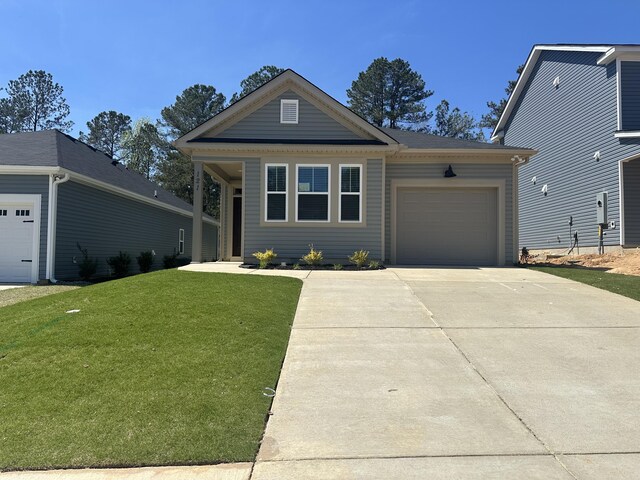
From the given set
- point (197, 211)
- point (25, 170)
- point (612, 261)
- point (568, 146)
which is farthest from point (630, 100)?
point (25, 170)

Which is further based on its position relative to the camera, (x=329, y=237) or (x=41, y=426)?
(x=329, y=237)

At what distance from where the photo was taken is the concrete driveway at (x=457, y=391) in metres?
3.24

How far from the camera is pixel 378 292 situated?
873 cm

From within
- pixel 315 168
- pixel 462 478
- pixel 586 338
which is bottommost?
pixel 462 478

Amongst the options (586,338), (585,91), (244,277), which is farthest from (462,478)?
(585,91)

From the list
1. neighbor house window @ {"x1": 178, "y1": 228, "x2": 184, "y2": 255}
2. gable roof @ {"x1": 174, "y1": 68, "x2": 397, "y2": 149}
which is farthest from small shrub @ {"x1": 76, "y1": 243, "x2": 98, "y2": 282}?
neighbor house window @ {"x1": 178, "y1": 228, "x2": 184, "y2": 255}

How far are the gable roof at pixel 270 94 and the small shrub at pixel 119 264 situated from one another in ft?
17.3

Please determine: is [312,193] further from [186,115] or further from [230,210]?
[186,115]

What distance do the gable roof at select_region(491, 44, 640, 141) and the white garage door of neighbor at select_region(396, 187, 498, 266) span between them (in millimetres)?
6864

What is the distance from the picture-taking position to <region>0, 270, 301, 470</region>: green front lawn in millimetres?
3371

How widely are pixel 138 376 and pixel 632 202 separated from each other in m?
16.6

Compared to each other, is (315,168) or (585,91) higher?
(585,91)

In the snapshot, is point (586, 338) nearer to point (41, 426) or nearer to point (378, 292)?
point (378, 292)

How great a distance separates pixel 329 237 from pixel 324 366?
8.07m
